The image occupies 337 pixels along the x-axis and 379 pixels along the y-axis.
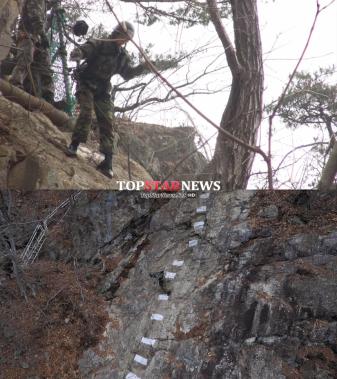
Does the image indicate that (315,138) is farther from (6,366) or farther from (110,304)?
(6,366)

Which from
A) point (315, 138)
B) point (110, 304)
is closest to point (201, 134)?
point (315, 138)

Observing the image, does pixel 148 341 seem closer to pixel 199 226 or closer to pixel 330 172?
pixel 199 226

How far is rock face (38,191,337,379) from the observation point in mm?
3805

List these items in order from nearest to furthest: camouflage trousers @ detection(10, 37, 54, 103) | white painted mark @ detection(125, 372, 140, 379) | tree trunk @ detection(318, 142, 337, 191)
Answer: tree trunk @ detection(318, 142, 337, 191)
camouflage trousers @ detection(10, 37, 54, 103)
white painted mark @ detection(125, 372, 140, 379)

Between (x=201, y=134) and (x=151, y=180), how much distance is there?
0.54m

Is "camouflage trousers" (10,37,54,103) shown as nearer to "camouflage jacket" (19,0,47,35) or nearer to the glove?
"camouflage jacket" (19,0,47,35)

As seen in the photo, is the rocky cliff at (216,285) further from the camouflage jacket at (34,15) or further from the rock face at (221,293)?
the camouflage jacket at (34,15)

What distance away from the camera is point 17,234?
18.5 ft

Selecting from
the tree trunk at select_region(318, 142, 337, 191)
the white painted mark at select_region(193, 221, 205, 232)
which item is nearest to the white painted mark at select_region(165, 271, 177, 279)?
the white painted mark at select_region(193, 221, 205, 232)

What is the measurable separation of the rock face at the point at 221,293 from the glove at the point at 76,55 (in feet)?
5.90

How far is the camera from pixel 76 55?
396 centimetres

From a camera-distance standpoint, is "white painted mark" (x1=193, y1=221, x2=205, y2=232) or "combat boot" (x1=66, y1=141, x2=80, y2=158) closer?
"combat boot" (x1=66, y1=141, x2=80, y2=158)

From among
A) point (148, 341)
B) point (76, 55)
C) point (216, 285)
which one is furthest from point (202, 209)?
point (76, 55)

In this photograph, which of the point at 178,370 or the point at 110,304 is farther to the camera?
the point at 110,304
